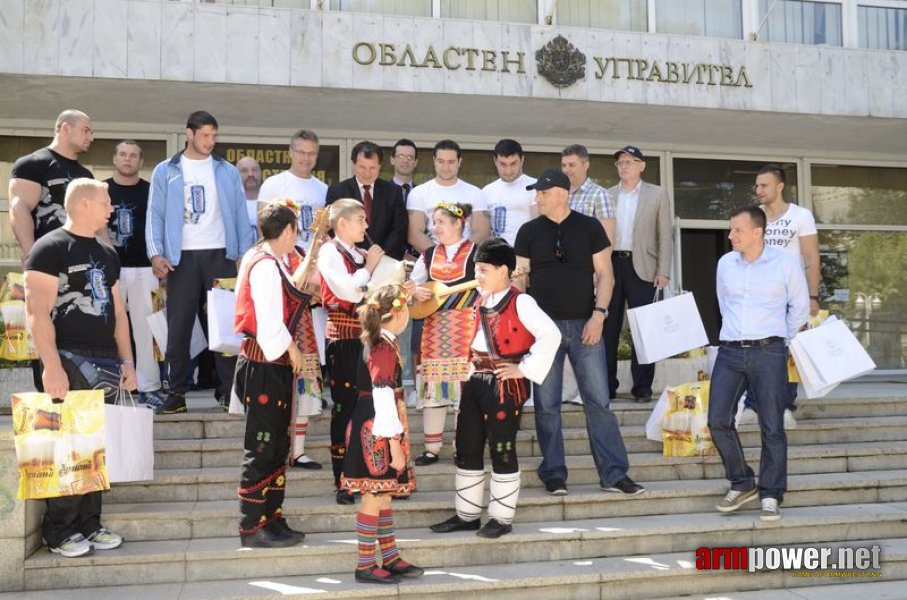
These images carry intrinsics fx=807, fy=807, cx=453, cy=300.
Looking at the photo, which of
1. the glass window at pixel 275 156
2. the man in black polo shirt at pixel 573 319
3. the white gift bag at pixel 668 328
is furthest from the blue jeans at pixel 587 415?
the glass window at pixel 275 156

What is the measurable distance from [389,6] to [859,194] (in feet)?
24.8

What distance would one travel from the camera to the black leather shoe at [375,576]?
4.30 m

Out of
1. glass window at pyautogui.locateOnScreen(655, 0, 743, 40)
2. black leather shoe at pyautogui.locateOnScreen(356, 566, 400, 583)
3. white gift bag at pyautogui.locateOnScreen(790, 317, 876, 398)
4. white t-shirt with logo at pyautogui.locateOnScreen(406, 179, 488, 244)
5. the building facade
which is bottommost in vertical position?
black leather shoe at pyautogui.locateOnScreen(356, 566, 400, 583)

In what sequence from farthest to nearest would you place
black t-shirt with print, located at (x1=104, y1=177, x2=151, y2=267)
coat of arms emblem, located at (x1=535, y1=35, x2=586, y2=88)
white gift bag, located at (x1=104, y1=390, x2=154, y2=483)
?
coat of arms emblem, located at (x1=535, y1=35, x2=586, y2=88), black t-shirt with print, located at (x1=104, y1=177, x2=151, y2=267), white gift bag, located at (x1=104, y1=390, x2=154, y2=483)

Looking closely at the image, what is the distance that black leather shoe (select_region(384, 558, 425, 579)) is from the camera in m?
4.38

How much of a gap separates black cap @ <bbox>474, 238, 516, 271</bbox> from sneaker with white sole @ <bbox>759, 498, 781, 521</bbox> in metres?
2.32

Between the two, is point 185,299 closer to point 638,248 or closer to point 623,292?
point 623,292

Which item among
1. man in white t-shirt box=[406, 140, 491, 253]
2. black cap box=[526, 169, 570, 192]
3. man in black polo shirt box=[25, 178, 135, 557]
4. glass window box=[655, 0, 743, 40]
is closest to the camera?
man in black polo shirt box=[25, 178, 135, 557]

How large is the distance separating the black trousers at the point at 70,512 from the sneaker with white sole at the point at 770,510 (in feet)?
13.5

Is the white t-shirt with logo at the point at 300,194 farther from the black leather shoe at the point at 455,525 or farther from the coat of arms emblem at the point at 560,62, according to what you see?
the coat of arms emblem at the point at 560,62

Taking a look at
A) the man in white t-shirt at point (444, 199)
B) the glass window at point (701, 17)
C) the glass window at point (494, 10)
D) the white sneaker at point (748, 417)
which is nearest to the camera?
the man in white t-shirt at point (444, 199)

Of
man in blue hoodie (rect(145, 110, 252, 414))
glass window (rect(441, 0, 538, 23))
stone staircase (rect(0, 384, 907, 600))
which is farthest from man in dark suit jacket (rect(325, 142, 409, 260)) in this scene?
glass window (rect(441, 0, 538, 23))

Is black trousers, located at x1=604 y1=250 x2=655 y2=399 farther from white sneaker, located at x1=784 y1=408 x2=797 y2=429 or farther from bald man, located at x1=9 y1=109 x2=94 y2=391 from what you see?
bald man, located at x1=9 y1=109 x2=94 y2=391

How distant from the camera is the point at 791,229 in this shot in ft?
22.1
